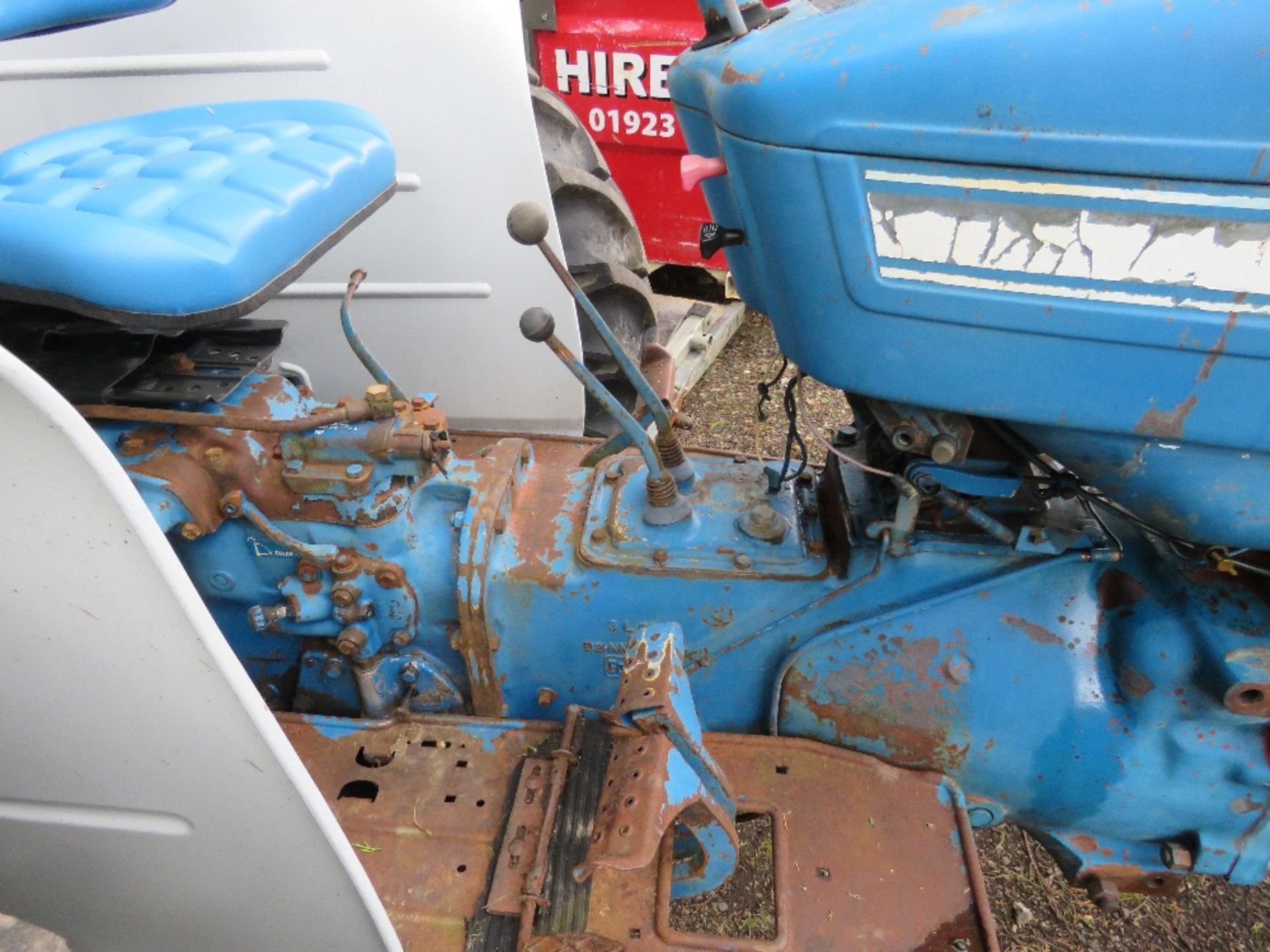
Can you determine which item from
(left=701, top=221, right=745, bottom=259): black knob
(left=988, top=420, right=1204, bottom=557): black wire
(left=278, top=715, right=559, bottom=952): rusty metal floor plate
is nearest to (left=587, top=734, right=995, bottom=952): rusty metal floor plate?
(left=278, top=715, right=559, bottom=952): rusty metal floor plate

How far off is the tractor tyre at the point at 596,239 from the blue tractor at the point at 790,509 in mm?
475

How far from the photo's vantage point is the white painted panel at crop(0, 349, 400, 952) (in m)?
0.68

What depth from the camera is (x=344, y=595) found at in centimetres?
118

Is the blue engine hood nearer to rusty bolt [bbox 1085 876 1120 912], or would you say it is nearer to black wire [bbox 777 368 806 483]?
A: black wire [bbox 777 368 806 483]

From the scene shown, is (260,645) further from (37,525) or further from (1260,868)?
(1260,868)

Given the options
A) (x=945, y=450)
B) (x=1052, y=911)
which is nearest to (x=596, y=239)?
(x=945, y=450)

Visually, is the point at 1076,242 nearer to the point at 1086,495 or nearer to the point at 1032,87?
the point at 1032,87

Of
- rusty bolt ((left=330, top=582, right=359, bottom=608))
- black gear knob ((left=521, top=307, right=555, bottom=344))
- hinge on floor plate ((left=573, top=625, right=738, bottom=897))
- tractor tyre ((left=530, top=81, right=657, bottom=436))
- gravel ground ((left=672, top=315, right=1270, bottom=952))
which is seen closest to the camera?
hinge on floor plate ((left=573, top=625, right=738, bottom=897))

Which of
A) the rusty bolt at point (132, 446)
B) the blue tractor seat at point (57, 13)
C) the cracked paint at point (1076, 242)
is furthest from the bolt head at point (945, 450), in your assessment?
the blue tractor seat at point (57, 13)

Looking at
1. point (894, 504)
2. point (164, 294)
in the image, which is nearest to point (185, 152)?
point (164, 294)

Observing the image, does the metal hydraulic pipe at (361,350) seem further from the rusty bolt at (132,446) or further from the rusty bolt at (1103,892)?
the rusty bolt at (1103,892)

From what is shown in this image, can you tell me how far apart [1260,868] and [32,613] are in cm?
141

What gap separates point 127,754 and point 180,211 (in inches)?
22.9

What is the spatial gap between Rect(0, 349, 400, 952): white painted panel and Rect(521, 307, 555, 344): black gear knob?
49 cm
